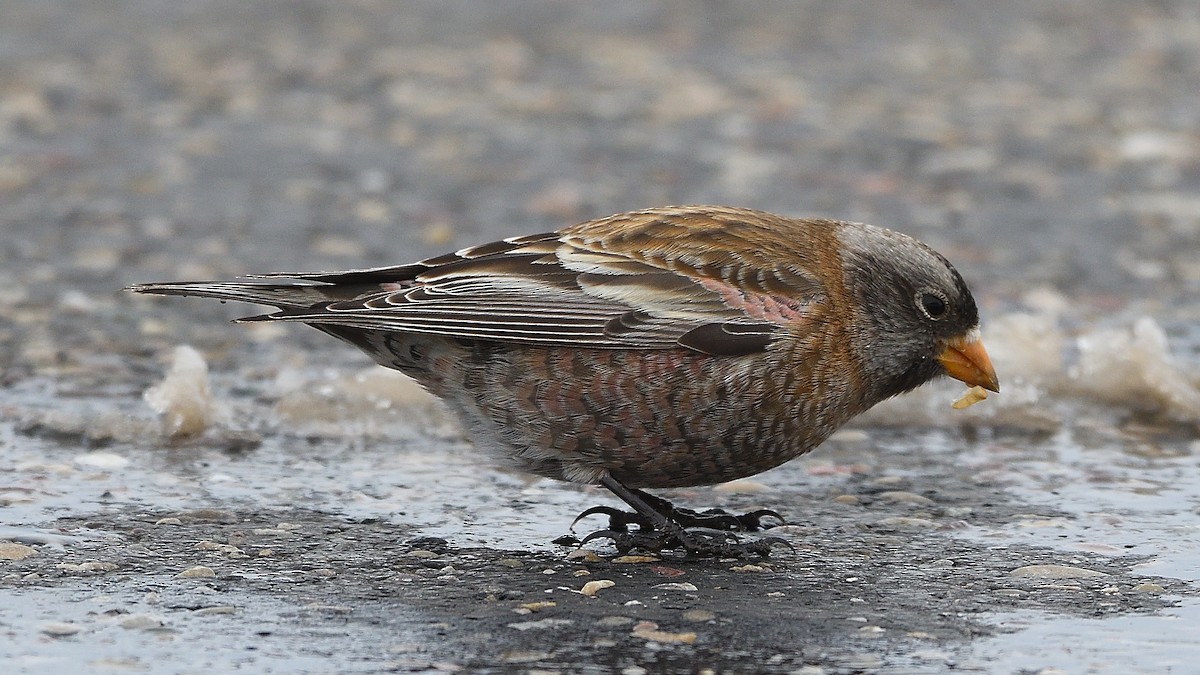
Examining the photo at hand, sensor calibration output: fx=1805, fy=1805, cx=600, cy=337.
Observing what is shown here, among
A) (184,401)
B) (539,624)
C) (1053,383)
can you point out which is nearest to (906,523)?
(539,624)

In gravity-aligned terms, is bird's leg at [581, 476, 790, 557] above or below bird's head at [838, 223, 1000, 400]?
below

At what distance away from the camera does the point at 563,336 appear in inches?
206

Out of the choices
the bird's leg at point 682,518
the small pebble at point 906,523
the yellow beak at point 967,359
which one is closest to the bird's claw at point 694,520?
the bird's leg at point 682,518

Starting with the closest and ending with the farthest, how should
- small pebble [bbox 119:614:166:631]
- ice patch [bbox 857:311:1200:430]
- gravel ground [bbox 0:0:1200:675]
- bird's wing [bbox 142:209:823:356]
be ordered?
small pebble [bbox 119:614:166:631] < gravel ground [bbox 0:0:1200:675] < bird's wing [bbox 142:209:823:356] < ice patch [bbox 857:311:1200:430]

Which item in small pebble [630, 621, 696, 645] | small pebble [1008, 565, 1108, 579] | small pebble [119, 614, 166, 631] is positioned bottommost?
small pebble [630, 621, 696, 645]

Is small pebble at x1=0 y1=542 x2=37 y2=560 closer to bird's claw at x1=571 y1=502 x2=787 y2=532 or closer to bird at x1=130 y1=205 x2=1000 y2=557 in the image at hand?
bird at x1=130 y1=205 x2=1000 y2=557

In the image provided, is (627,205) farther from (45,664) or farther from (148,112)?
(45,664)

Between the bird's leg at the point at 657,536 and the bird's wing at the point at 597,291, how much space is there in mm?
474

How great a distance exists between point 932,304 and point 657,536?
3.63 ft

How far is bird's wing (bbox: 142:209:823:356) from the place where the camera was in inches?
205

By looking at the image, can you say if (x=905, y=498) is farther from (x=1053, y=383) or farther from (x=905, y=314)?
(x=1053, y=383)

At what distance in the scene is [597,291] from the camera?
536 centimetres

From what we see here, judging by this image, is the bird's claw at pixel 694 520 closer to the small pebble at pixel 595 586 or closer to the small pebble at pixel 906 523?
the small pebble at pixel 906 523

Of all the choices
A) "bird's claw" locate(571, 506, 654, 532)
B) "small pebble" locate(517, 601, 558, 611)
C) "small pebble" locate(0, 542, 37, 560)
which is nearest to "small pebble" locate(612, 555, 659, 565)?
"bird's claw" locate(571, 506, 654, 532)
